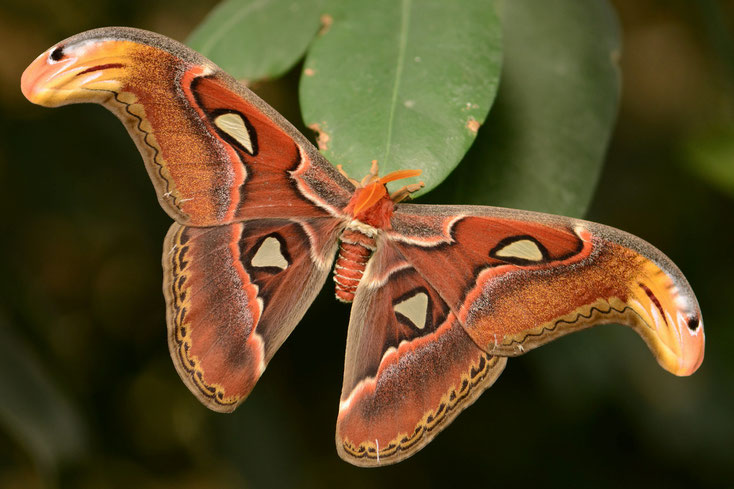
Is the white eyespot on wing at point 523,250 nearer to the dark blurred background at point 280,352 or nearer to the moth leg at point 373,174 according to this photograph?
the moth leg at point 373,174

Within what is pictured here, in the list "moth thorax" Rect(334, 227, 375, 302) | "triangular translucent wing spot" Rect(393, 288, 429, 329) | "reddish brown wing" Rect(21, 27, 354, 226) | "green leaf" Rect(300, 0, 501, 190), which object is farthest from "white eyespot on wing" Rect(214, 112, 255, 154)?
"triangular translucent wing spot" Rect(393, 288, 429, 329)

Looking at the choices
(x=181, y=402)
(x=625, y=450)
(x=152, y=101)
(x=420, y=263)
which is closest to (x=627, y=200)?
(x=625, y=450)

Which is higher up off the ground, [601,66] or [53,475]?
[601,66]

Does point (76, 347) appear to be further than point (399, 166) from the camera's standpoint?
Yes

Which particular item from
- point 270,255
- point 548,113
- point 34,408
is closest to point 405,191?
point 270,255

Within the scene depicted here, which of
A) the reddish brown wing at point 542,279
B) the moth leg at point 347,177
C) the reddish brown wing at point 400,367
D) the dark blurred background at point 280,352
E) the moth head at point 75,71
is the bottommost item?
the dark blurred background at point 280,352

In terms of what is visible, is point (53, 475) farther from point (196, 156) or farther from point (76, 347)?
point (196, 156)

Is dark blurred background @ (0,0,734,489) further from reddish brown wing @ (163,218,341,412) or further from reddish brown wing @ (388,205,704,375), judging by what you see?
reddish brown wing @ (388,205,704,375)

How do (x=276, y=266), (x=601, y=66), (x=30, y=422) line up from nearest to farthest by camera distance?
(x=276, y=266) < (x=601, y=66) < (x=30, y=422)

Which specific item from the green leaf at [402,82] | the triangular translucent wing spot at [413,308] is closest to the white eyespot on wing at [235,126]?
the green leaf at [402,82]
